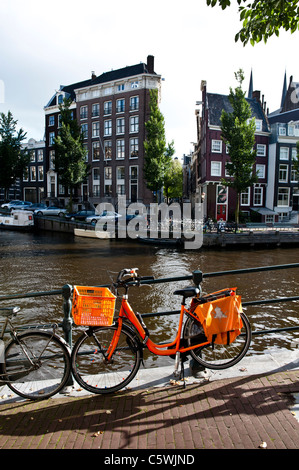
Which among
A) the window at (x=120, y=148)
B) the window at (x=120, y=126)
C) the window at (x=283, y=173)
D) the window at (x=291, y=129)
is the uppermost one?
the window at (x=120, y=126)

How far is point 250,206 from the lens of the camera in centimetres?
3866

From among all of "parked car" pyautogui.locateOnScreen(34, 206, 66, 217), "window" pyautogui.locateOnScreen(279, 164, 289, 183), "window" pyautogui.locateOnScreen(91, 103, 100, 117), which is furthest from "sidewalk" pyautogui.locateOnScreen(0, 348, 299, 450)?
"window" pyautogui.locateOnScreen(91, 103, 100, 117)

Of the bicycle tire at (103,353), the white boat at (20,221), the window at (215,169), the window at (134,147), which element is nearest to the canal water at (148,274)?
the bicycle tire at (103,353)

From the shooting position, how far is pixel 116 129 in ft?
144

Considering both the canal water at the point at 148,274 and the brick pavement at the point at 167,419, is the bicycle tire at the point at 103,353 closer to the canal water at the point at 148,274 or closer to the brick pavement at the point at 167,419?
the brick pavement at the point at 167,419

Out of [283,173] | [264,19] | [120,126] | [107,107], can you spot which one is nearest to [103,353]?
[264,19]

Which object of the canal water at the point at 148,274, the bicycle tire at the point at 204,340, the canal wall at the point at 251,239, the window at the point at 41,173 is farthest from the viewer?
the window at the point at 41,173

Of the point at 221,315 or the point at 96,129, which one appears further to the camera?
the point at 96,129

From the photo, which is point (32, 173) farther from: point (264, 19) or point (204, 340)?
point (204, 340)

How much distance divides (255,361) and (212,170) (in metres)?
34.8

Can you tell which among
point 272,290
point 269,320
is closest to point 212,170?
point 272,290

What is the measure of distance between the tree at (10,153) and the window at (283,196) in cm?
3179

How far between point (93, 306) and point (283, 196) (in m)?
40.1

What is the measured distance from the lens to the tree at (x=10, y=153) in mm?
42625
